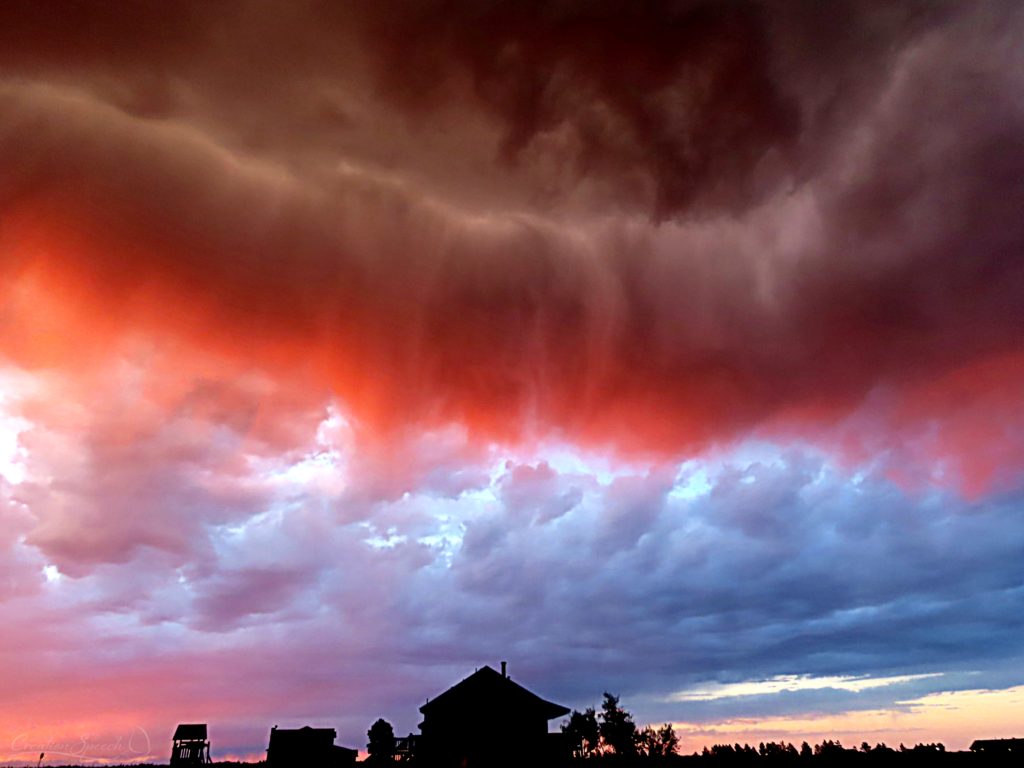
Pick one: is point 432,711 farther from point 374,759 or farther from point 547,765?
Answer: point 374,759

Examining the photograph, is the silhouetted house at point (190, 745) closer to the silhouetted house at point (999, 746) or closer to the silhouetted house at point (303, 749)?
the silhouetted house at point (303, 749)

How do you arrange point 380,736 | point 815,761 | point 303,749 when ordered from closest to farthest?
point 815,761 < point 303,749 < point 380,736

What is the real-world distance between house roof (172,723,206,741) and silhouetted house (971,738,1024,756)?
206 feet

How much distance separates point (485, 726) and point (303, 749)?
62.1ft

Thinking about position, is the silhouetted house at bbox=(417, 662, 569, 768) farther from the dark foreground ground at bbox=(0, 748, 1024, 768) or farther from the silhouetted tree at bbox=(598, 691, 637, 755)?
the silhouetted tree at bbox=(598, 691, 637, 755)

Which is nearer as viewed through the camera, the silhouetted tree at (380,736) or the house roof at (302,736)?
the house roof at (302,736)

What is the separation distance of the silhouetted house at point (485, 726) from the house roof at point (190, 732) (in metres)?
25.0

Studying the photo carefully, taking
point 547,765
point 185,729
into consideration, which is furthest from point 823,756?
point 185,729

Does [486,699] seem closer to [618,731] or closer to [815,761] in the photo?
[815,761]

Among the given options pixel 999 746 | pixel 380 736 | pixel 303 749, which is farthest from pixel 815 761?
pixel 380 736

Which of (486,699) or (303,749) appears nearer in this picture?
(486,699)

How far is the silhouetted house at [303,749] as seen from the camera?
5984 cm

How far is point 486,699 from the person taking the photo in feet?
173

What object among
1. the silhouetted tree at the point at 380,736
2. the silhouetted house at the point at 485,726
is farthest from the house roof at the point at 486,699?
the silhouetted tree at the point at 380,736
